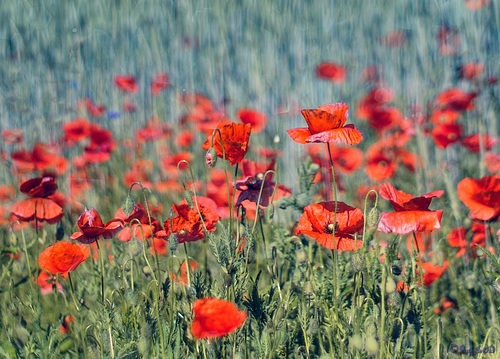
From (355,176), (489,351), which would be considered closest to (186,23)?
(355,176)

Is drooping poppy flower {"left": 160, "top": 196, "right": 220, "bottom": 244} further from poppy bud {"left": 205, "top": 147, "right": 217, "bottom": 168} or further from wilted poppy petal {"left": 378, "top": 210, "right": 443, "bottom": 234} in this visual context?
wilted poppy petal {"left": 378, "top": 210, "right": 443, "bottom": 234}

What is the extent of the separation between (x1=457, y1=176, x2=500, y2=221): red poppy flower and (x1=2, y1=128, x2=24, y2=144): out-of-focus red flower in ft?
7.91

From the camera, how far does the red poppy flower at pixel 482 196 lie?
1197mm

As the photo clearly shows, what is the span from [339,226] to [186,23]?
212cm

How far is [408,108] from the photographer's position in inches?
104

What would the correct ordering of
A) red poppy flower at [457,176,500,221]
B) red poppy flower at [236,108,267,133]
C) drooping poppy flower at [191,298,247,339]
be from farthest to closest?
red poppy flower at [236,108,267,133] → red poppy flower at [457,176,500,221] → drooping poppy flower at [191,298,247,339]

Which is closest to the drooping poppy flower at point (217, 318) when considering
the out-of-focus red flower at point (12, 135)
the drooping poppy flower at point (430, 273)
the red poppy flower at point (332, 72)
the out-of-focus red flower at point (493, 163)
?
the drooping poppy flower at point (430, 273)

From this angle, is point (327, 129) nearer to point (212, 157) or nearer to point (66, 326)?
point (212, 157)

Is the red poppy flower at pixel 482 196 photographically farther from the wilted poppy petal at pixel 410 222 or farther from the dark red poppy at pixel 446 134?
the dark red poppy at pixel 446 134

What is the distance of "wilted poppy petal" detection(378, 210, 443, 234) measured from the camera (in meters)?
0.94

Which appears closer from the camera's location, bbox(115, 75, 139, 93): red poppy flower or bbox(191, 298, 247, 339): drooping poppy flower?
bbox(191, 298, 247, 339): drooping poppy flower

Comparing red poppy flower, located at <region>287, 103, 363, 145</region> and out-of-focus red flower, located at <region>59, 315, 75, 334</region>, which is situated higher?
red poppy flower, located at <region>287, 103, 363, 145</region>

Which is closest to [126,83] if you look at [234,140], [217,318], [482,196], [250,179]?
[250,179]

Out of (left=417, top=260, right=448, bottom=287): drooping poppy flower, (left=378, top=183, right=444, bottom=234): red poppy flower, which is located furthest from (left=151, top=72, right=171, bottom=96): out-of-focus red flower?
(left=378, top=183, right=444, bottom=234): red poppy flower
